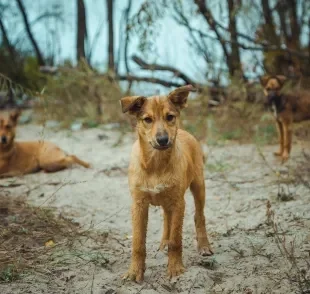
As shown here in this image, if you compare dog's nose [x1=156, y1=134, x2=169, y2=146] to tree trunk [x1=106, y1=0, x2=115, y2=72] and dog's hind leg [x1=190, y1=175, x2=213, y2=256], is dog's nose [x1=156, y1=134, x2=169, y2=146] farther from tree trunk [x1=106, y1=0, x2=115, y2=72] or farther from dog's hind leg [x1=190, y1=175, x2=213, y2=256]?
tree trunk [x1=106, y1=0, x2=115, y2=72]

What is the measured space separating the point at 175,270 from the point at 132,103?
1.42 m

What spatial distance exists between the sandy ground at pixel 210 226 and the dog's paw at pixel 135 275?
60mm

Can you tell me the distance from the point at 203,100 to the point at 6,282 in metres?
7.23

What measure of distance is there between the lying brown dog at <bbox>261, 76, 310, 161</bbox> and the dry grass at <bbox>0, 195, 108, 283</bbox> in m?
4.82

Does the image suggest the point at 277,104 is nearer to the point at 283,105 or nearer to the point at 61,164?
the point at 283,105

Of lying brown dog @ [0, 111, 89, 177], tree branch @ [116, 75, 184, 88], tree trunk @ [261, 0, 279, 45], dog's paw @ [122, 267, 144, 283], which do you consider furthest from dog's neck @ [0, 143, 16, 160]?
tree trunk @ [261, 0, 279, 45]

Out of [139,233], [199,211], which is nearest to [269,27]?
[199,211]

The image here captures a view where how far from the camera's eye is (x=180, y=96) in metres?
4.32

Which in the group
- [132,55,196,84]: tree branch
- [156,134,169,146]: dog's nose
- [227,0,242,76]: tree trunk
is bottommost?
[156,134,169,146]: dog's nose

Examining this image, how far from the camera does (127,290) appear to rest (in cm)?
391

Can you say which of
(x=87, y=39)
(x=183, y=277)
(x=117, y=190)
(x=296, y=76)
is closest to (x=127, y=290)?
(x=183, y=277)

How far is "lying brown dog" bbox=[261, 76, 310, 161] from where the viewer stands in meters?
8.99

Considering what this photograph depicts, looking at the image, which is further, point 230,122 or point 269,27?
point 269,27

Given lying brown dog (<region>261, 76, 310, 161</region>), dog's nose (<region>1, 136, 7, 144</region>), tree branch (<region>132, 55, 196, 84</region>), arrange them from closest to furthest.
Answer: dog's nose (<region>1, 136, 7, 144</region>), lying brown dog (<region>261, 76, 310, 161</region>), tree branch (<region>132, 55, 196, 84</region>)
